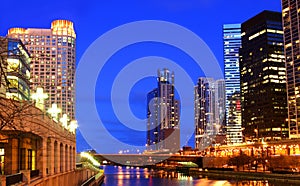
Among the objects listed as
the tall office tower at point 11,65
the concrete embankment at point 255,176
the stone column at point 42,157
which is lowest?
the concrete embankment at point 255,176

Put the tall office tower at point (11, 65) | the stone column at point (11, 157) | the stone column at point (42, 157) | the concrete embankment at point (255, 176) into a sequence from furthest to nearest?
the concrete embankment at point (255, 176) → the stone column at point (11, 157) → the stone column at point (42, 157) → the tall office tower at point (11, 65)

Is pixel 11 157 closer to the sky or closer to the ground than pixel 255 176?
closer to the sky

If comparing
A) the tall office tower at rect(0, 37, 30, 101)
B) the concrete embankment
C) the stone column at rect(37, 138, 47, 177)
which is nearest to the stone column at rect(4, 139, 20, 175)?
the stone column at rect(37, 138, 47, 177)

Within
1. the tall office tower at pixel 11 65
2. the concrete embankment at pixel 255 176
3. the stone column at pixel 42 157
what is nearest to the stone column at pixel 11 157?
the stone column at pixel 42 157

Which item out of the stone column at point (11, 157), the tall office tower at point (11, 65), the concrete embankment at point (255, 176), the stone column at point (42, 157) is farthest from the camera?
the concrete embankment at point (255, 176)

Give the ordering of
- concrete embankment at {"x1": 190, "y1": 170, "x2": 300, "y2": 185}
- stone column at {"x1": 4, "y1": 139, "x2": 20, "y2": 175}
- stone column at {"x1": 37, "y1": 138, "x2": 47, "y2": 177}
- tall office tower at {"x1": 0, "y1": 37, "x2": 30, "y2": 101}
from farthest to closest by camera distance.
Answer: concrete embankment at {"x1": 190, "y1": 170, "x2": 300, "y2": 185} < stone column at {"x1": 4, "y1": 139, "x2": 20, "y2": 175} < stone column at {"x1": 37, "y1": 138, "x2": 47, "y2": 177} < tall office tower at {"x1": 0, "y1": 37, "x2": 30, "y2": 101}

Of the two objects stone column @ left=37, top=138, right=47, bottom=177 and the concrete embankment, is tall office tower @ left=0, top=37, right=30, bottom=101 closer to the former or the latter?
stone column @ left=37, top=138, right=47, bottom=177

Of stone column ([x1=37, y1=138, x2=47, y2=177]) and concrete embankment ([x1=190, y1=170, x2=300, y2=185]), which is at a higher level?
stone column ([x1=37, y1=138, x2=47, y2=177])

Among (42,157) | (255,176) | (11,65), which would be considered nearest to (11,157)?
(42,157)

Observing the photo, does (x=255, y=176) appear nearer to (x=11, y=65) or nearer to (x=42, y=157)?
(x=42, y=157)

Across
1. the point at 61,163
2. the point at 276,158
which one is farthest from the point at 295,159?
the point at 61,163

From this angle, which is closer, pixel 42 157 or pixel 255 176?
pixel 42 157

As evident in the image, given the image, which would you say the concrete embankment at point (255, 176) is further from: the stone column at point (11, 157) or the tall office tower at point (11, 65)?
the tall office tower at point (11, 65)

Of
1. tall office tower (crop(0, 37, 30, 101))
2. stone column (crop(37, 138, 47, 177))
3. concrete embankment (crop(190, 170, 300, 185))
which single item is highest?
tall office tower (crop(0, 37, 30, 101))
